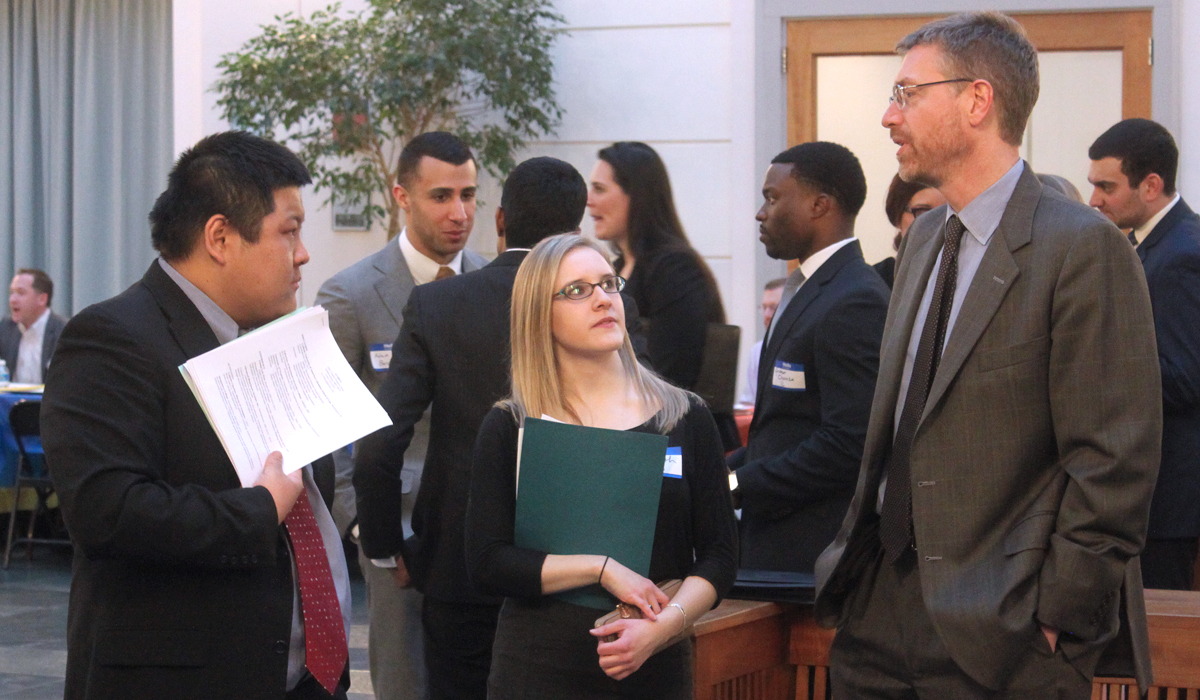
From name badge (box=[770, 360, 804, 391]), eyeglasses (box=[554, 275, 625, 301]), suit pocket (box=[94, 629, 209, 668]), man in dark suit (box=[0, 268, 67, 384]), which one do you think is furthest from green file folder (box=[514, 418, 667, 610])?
man in dark suit (box=[0, 268, 67, 384])

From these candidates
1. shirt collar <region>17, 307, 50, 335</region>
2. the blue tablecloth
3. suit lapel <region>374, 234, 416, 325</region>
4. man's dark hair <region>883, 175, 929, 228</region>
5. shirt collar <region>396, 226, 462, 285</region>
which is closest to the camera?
suit lapel <region>374, 234, 416, 325</region>

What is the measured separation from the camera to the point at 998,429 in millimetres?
1741

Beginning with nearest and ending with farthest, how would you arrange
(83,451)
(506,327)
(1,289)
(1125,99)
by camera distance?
(83,451) < (506,327) < (1125,99) < (1,289)

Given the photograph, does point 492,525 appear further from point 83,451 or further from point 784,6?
point 784,6

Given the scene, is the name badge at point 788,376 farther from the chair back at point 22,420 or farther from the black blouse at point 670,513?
the chair back at point 22,420

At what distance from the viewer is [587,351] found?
6.91ft

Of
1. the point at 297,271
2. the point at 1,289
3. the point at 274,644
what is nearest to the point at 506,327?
the point at 297,271

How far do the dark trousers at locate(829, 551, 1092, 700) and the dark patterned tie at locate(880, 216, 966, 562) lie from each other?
5 centimetres

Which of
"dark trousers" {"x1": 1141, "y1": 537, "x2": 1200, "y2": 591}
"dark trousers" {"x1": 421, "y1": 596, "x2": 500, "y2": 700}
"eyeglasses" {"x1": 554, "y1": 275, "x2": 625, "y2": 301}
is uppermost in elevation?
"eyeglasses" {"x1": 554, "y1": 275, "x2": 625, "y2": 301}

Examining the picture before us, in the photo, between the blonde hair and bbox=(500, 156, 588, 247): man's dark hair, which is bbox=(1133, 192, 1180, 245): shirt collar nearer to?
bbox=(500, 156, 588, 247): man's dark hair

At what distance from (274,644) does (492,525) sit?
430 mm

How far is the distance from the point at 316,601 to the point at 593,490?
1.57 ft

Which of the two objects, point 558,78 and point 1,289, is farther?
point 1,289

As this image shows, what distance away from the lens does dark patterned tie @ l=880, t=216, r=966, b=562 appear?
1850mm
